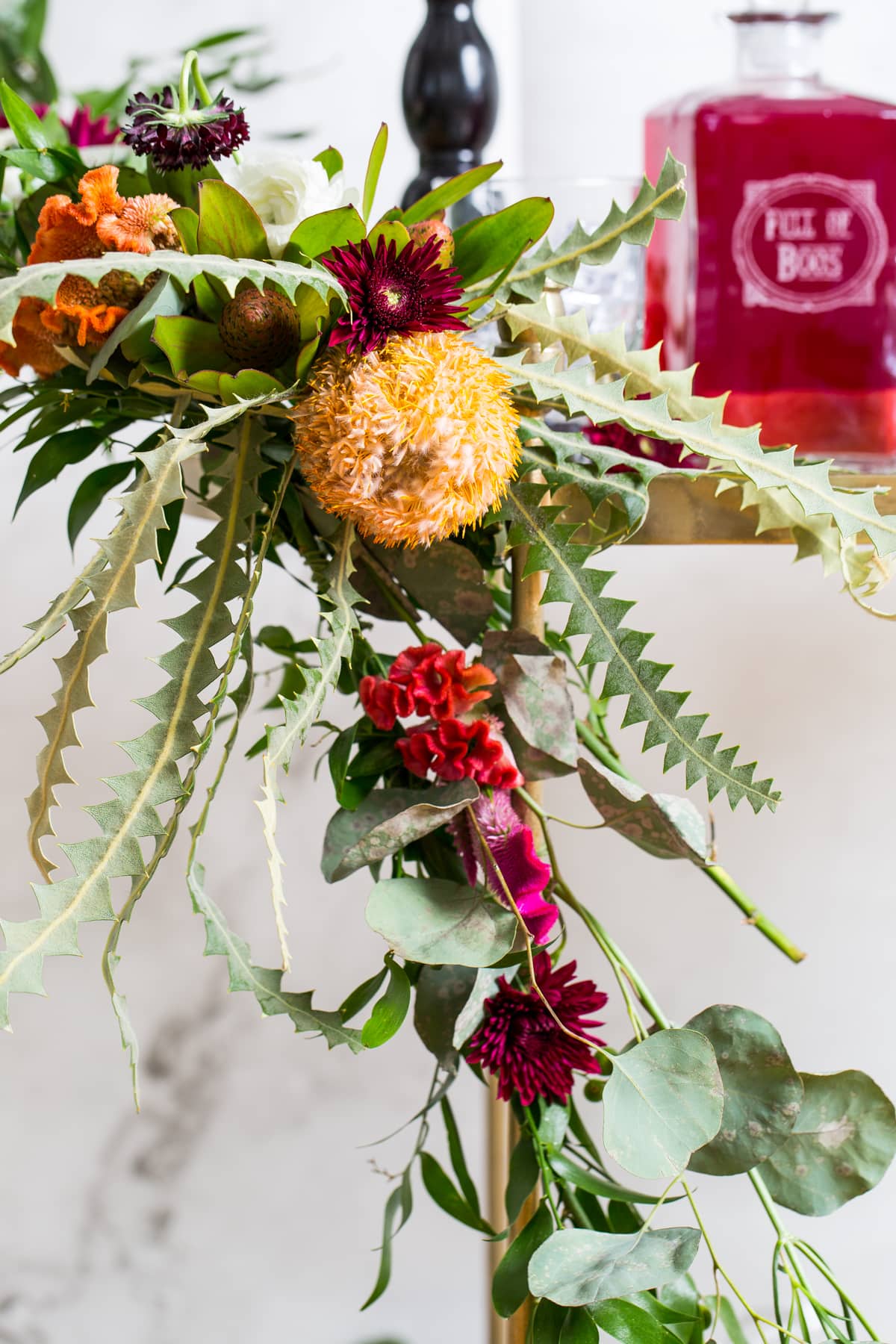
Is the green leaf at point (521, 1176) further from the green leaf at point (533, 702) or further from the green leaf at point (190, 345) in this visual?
the green leaf at point (190, 345)

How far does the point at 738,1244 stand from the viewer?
0.77 meters

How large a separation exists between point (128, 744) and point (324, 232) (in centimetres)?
19

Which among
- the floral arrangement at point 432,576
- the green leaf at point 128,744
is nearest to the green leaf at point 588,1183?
the floral arrangement at point 432,576

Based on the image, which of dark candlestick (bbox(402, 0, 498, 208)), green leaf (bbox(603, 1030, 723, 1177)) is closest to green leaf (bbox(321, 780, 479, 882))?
green leaf (bbox(603, 1030, 723, 1177))

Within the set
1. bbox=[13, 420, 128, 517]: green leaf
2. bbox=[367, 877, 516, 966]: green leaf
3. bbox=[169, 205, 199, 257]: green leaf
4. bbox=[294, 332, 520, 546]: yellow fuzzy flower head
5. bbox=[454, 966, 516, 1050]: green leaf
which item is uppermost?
bbox=[169, 205, 199, 257]: green leaf

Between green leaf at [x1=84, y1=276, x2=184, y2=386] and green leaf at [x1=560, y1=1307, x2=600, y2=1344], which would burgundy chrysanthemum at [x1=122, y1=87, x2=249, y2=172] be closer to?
green leaf at [x1=84, y1=276, x2=184, y2=386]

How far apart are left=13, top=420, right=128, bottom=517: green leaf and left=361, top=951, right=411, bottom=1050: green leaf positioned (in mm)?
252

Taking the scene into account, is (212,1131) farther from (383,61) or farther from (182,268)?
(383,61)

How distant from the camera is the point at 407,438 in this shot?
367 millimetres

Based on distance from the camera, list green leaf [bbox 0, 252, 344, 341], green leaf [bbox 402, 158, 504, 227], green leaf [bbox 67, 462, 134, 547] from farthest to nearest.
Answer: green leaf [bbox 67, 462, 134, 547], green leaf [bbox 402, 158, 504, 227], green leaf [bbox 0, 252, 344, 341]

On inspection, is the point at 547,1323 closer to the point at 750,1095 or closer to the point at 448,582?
the point at 750,1095

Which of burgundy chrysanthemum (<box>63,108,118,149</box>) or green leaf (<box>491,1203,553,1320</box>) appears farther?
burgundy chrysanthemum (<box>63,108,118,149</box>)

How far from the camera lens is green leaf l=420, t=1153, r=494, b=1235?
Answer: 0.53 m

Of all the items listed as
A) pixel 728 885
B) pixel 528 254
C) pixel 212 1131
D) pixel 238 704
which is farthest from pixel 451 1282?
pixel 528 254
